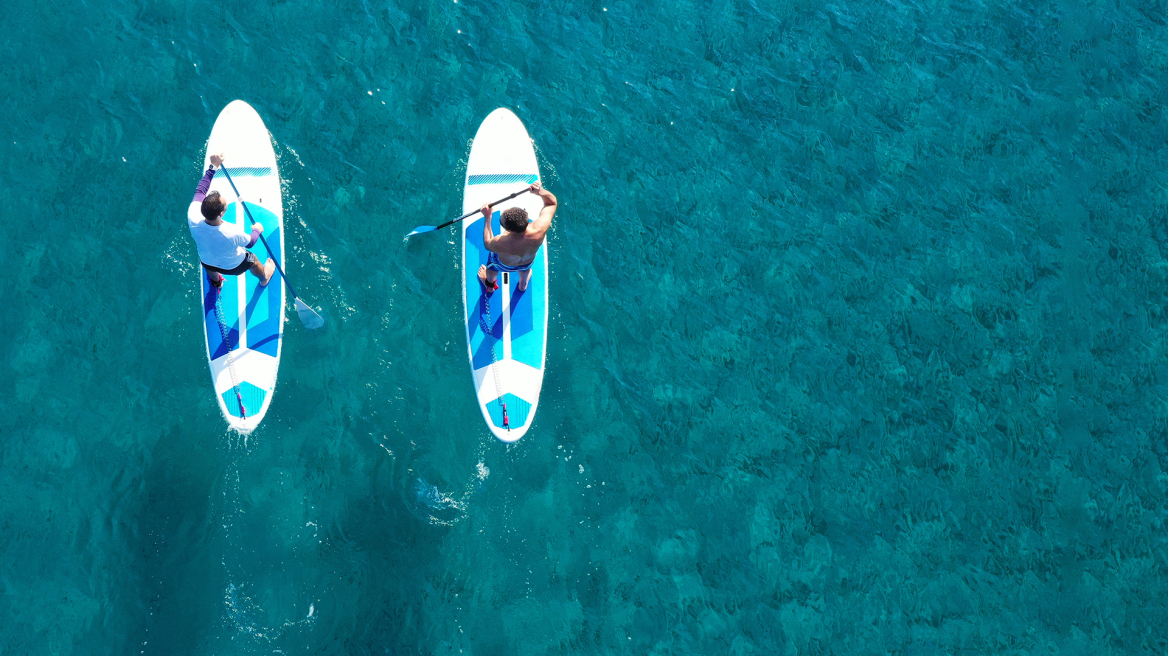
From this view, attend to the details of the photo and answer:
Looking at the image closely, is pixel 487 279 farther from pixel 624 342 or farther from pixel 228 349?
pixel 228 349

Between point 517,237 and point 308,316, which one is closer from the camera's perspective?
point 517,237

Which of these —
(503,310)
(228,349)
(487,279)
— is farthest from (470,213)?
(228,349)

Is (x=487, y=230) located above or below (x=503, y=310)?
above

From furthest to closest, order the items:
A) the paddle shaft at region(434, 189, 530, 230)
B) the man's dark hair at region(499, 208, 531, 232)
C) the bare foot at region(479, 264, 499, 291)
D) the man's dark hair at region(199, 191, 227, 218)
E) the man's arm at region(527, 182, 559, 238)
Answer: the bare foot at region(479, 264, 499, 291), the paddle shaft at region(434, 189, 530, 230), the man's arm at region(527, 182, 559, 238), the man's dark hair at region(499, 208, 531, 232), the man's dark hair at region(199, 191, 227, 218)

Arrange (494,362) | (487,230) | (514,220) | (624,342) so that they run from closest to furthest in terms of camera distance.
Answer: (514,220) < (487,230) < (494,362) < (624,342)

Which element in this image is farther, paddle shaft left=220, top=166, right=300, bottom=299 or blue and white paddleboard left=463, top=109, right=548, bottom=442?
blue and white paddleboard left=463, top=109, right=548, bottom=442

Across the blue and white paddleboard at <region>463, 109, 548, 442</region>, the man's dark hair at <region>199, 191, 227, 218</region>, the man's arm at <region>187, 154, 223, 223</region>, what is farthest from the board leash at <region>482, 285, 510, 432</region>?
the man's arm at <region>187, 154, 223, 223</region>

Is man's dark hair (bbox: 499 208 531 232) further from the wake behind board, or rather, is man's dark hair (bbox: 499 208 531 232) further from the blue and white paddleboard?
the wake behind board
